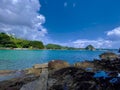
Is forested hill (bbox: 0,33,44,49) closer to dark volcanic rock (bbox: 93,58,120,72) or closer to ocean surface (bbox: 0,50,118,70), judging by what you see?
ocean surface (bbox: 0,50,118,70)

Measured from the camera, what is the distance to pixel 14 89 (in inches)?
481

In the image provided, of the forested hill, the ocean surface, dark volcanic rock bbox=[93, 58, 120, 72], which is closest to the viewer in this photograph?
dark volcanic rock bbox=[93, 58, 120, 72]

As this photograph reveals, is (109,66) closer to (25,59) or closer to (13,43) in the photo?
(25,59)

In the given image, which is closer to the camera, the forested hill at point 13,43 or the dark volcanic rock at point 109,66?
the dark volcanic rock at point 109,66

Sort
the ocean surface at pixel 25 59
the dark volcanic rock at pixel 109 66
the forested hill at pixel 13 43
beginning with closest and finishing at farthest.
→ the dark volcanic rock at pixel 109 66, the ocean surface at pixel 25 59, the forested hill at pixel 13 43

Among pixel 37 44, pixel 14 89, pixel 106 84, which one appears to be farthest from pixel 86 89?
pixel 37 44

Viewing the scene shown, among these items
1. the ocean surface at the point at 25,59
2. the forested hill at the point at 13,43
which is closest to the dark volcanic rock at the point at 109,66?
the ocean surface at the point at 25,59

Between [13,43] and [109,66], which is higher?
[13,43]

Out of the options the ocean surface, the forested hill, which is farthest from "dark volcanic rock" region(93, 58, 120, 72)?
the forested hill

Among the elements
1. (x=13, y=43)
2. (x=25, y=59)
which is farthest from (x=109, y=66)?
(x=13, y=43)

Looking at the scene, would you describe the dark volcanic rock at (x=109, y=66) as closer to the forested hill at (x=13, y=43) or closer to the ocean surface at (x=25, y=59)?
the ocean surface at (x=25, y=59)

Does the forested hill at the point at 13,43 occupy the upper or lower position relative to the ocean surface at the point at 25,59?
upper

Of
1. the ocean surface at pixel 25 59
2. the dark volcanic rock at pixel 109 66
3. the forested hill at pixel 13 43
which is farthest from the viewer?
the forested hill at pixel 13 43

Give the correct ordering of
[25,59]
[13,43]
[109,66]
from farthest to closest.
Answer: [13,43] → [25,59] → [109,66]
